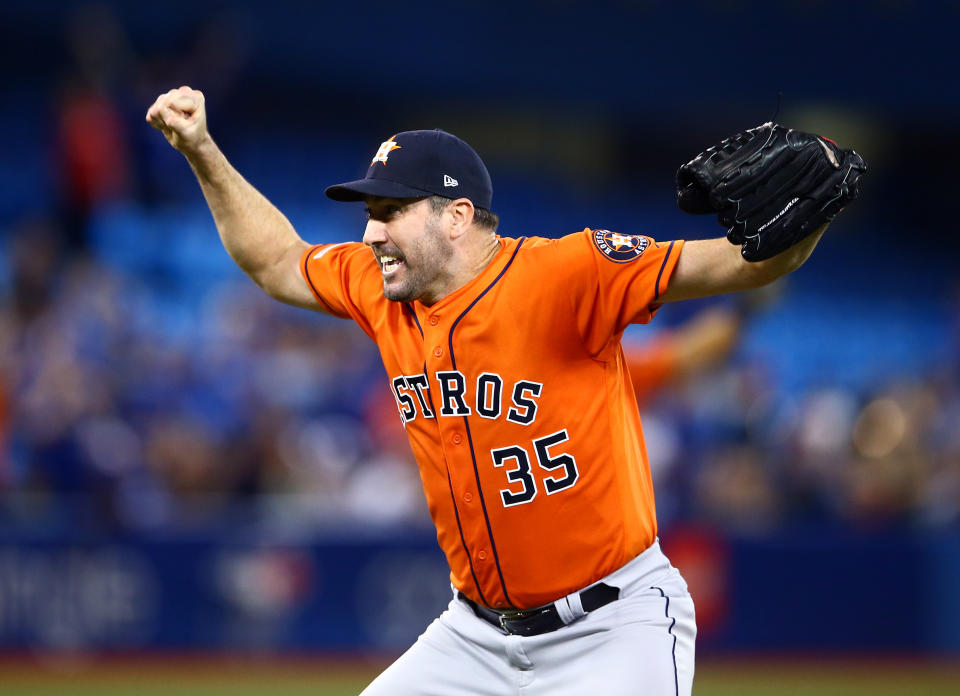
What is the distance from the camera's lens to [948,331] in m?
14.8

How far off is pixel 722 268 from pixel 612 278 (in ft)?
1.07

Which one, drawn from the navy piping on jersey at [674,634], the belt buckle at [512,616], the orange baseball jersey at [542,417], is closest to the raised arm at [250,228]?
the orange baseball jersey at [542,417]

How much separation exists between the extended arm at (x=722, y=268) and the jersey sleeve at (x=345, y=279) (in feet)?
3.54

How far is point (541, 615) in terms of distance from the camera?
13.0 feet

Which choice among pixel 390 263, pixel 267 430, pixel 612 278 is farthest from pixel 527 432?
pixel 267 430

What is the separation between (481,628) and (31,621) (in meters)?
6.01

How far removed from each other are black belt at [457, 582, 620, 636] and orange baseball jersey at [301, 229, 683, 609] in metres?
0.04

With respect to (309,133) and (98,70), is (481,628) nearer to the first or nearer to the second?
(98,70)

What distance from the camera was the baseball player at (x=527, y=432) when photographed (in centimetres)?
387

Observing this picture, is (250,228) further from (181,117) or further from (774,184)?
(774,184)

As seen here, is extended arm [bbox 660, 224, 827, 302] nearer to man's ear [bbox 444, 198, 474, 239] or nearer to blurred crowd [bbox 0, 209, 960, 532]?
man's ear [bbox 444, 198, 474, 239]

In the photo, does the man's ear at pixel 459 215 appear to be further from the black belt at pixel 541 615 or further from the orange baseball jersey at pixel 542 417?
the black belt at pixel 541 615

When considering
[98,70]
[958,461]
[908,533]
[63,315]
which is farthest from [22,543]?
[958,461]

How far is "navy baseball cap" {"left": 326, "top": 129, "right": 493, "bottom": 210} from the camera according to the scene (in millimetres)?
4043
